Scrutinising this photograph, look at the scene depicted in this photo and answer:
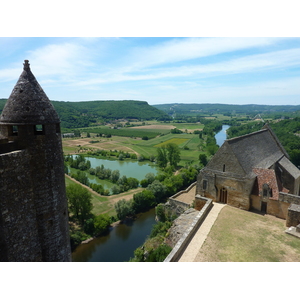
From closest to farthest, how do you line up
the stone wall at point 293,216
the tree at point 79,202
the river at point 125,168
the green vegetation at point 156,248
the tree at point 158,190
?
the green vegetation at point 156,248 → the stone wall at point 293,216 → the tree at point 79,202 → the tree at point 158,190 → the river at point 125,168

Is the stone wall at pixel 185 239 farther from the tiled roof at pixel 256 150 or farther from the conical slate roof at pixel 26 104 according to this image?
the conical slate roof at pixel 26 104

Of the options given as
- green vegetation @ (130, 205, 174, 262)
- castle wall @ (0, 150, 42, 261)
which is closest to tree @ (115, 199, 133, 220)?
green vegetation @ (130, 205, 174, 262)

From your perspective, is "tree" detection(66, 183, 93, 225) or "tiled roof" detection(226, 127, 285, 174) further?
"tree" detection(66, 183, 93, 225)

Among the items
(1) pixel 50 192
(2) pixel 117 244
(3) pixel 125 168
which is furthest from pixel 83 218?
(3) pixel 125 168

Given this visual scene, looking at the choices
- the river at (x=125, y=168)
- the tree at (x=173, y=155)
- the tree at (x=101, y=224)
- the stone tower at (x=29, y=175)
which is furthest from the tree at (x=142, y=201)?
the stone tower at (x=29, y=175)

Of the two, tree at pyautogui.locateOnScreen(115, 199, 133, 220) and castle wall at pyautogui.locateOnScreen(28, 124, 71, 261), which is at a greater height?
castle wall at pyautogui.locateOnScreen(28, 124, 71, 261)

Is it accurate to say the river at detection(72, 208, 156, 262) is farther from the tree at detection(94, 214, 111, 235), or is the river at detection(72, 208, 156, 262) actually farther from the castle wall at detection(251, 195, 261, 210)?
the castle wall at detection(251, 195, 261, 210)

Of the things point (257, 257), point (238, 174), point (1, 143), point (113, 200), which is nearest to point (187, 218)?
point (238, 174)

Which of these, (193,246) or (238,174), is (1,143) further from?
(238,174)

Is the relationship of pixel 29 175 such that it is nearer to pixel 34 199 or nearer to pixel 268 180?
pixel 34 199
